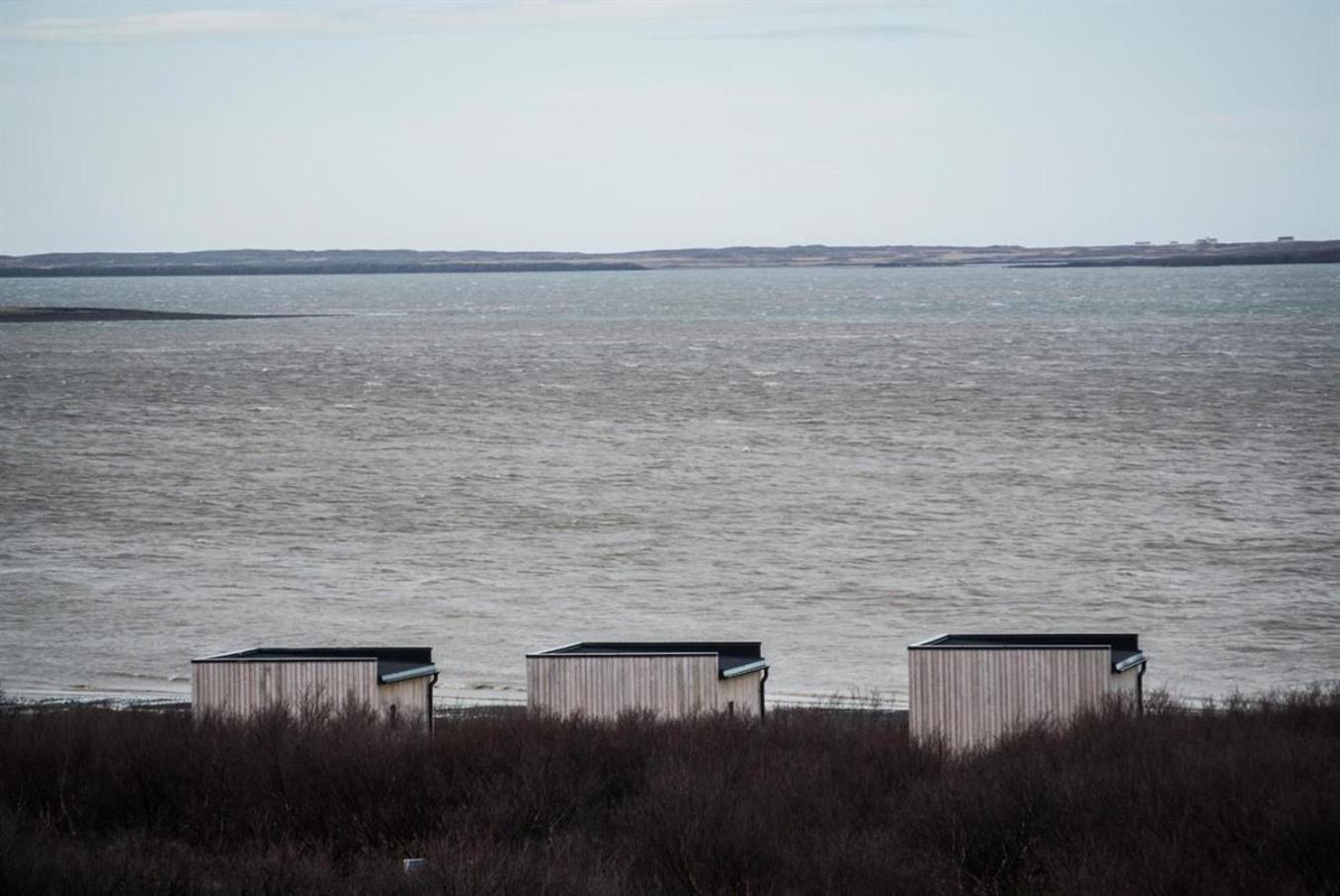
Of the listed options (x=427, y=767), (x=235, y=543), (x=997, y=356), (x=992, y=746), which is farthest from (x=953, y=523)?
(x=997, y=356)

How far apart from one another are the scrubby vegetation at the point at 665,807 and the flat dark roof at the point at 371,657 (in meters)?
1.29

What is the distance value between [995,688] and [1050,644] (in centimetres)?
66

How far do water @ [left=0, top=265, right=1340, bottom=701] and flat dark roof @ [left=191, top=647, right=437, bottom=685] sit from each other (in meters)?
5.25

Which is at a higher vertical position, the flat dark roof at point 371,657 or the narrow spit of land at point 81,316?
the narrow spit of land at point 81,316

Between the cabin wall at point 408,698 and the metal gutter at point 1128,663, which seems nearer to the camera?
the metal gutter at point 1128,663

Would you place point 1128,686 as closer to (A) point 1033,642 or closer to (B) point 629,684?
(A) point 1033,642

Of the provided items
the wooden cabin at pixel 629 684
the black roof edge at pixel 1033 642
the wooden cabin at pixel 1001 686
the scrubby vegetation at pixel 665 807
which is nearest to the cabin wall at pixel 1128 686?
the wooden cabin at pixel 1001 686

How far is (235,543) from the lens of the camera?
3891cm

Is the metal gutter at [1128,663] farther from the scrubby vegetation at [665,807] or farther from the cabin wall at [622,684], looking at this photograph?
the cabin wall at [622,684]

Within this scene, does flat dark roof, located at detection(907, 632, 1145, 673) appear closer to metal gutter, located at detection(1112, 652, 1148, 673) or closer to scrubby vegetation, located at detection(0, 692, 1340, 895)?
metal gutter, located at detection(1112, 652, 1148, 673)

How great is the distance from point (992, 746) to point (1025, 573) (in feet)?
64.0

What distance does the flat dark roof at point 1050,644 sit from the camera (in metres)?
15.6

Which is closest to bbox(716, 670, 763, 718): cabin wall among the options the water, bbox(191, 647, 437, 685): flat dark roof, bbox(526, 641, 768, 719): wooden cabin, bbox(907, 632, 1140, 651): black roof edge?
A: bbox(526, 641, 768, 719): wooden cabin

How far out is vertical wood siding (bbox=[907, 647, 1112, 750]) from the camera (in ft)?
49.9
